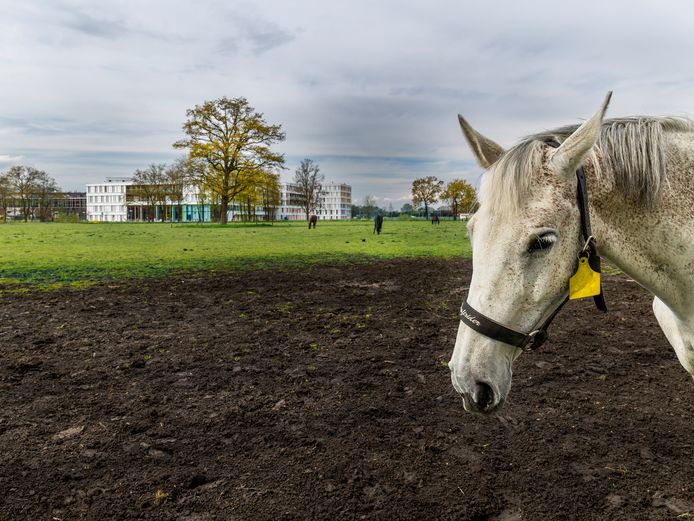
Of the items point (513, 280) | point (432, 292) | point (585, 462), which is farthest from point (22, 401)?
point (432, 292)

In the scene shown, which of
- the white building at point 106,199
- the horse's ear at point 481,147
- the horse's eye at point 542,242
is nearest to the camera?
the horse's eye at point 542,242

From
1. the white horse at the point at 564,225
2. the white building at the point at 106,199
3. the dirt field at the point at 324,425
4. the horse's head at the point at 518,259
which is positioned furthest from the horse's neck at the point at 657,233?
the white building at the point at 106,199

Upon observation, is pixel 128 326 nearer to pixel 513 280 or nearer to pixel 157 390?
pixel 157 390

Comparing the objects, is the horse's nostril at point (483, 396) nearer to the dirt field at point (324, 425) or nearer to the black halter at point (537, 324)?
the black halter at point (537, 324)

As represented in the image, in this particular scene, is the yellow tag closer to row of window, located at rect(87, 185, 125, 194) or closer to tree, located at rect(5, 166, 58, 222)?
tree, located at rect(5, 166, 58, 222)

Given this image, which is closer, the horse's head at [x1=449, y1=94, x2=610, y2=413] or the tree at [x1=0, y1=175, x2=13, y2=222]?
the horse's head at [x1=449, y1=94, x2=610, y2=413]

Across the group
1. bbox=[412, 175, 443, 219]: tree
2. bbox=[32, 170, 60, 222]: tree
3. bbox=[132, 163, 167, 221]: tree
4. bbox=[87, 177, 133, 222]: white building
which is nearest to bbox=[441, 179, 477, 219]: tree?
bbox=[412, 175, 443, 219]: tree

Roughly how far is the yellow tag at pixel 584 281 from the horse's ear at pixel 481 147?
0.78 m

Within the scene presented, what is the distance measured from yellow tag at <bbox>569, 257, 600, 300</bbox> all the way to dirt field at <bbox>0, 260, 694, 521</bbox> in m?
1.50

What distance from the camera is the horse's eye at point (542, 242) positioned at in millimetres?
1885

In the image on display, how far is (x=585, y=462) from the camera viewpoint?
3145 mm

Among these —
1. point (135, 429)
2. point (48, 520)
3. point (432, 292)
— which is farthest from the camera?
point (432, 292)

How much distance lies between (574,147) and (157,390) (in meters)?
4.28

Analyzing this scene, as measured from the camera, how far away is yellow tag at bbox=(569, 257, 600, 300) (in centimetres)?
196
